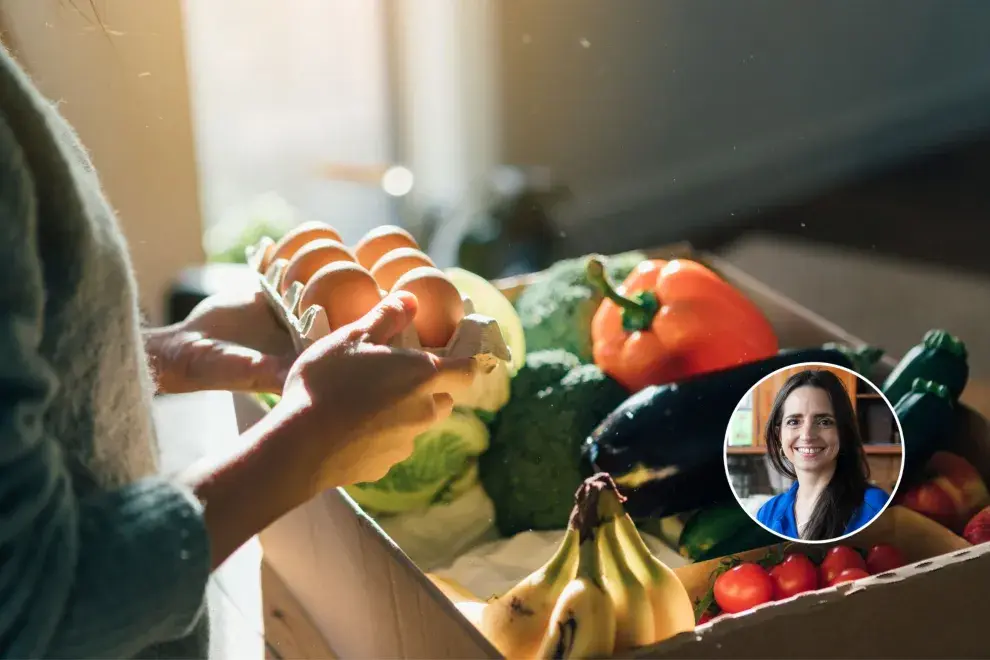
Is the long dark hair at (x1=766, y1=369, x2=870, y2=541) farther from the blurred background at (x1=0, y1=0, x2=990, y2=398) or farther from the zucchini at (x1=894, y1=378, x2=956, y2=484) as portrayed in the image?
the blurred background at (x1=0, y1=0, x2=990, y2=398)

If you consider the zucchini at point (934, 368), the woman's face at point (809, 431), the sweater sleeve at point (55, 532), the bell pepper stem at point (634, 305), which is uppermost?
the sweater sleeve at point (55, 532)

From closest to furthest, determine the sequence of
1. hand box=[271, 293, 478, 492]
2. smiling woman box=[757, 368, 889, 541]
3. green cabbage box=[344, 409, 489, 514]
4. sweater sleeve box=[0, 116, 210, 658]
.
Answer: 1. sweater sleeve box=[0, 116, 210, 658]
2. hand box=[271, 293, 478, 492]
3. smiling woman box=[757, 368, 889, 541]
4. green cabbage box=[344, 409, 489, 514]

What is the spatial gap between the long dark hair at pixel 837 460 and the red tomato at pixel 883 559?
0.03 m

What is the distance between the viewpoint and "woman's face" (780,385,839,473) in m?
0.47

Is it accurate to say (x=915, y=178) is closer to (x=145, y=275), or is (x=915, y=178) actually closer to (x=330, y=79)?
(x=330, y=79)

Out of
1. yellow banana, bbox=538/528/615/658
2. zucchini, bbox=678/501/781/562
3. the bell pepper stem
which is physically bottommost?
zucchini, bbox=678/501/781/562

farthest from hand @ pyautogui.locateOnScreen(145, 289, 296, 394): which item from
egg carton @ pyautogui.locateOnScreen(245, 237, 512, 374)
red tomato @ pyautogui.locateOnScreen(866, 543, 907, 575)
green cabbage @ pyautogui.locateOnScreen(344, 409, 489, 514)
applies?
red tomato @ pyautogui.locateOnScreen(866, 543, 907, 575)

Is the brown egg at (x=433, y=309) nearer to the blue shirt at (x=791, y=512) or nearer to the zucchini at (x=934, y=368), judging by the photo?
the blue shirt at (x=791, y=512)

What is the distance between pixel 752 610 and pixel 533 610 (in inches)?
4.2

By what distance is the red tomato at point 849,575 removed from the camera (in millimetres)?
497

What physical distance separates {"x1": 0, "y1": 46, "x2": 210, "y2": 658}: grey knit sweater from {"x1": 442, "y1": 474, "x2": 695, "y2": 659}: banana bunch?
177 millimetres

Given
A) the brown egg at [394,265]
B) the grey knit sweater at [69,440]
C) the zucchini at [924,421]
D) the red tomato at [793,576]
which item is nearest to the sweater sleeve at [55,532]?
the grey knit sweater at [69,440]

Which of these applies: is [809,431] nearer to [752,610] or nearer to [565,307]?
[752,610]

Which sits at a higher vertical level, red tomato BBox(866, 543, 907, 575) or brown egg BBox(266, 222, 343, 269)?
brown egg BBox(266, 222, 343, 269)
